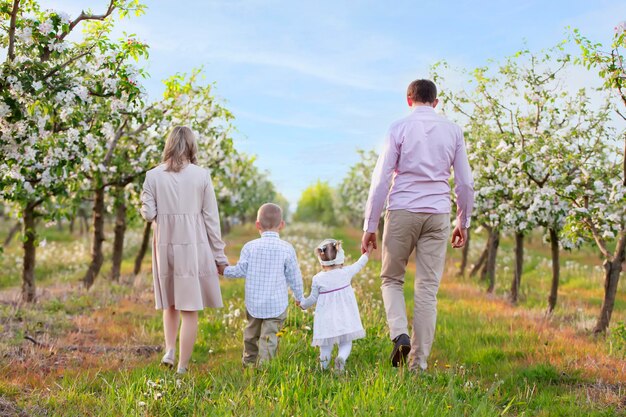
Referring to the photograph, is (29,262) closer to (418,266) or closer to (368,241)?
Answer: (368,241)

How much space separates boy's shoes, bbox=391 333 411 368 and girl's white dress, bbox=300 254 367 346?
356 mm

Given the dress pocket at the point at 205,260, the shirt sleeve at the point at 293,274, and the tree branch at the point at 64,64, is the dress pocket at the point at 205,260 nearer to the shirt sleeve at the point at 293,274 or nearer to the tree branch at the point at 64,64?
the shirt sleeve at the point at 293,274

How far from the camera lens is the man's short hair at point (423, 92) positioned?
637 cm

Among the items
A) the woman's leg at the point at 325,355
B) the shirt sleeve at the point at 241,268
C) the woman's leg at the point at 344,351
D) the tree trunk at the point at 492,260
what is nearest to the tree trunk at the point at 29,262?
the shirt sleeve at the point at 241,268

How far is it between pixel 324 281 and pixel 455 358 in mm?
2566

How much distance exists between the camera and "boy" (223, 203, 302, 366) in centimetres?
593

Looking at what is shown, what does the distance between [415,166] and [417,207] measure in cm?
42

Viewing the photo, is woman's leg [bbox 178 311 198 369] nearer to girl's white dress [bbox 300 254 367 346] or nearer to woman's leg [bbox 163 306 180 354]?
woman's leg [bbox 163 306 180 354]

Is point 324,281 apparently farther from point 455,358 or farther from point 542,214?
point 542,214

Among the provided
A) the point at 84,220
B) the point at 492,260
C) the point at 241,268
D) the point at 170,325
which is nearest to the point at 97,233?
the point at 170,325

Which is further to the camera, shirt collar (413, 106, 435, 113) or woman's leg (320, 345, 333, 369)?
shirt collar (413, 106, 435, 113)

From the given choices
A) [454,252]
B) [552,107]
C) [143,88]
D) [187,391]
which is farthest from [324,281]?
[454,252]

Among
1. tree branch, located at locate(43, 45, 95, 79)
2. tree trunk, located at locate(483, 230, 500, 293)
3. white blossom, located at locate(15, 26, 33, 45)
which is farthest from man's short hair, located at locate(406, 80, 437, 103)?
tree trunk, located at locate(483, 230, 500, 293)

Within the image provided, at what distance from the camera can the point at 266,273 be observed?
5.95 m
